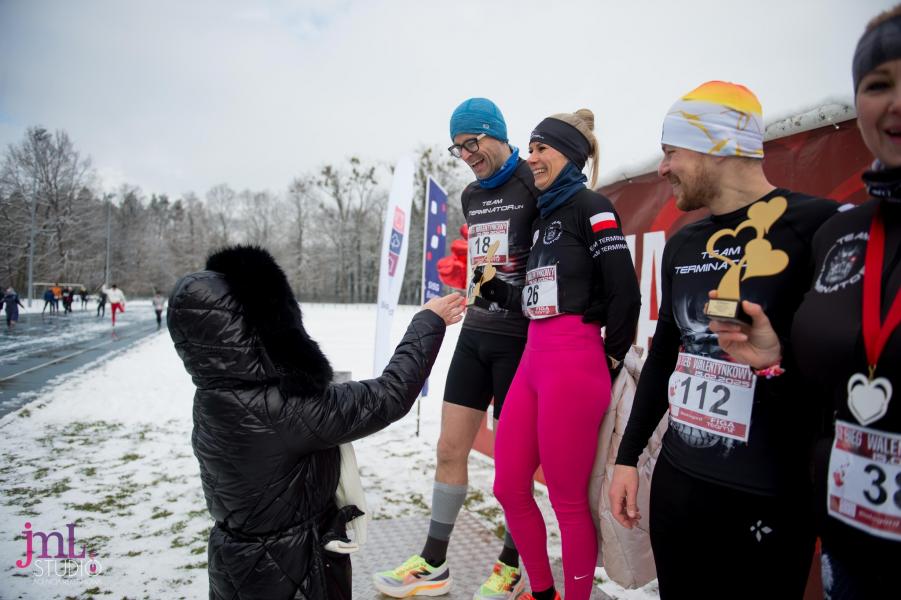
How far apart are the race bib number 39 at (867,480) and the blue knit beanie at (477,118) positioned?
6.77ft

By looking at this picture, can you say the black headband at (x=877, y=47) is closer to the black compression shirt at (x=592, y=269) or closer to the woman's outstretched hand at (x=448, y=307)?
the black compression shirt at (x=592, y=269)

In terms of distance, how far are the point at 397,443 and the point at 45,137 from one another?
3413 centimetres

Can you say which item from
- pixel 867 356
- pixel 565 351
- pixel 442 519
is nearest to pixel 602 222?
pixel 565 351

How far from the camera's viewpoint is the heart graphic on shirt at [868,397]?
87 cm

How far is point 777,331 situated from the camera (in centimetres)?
132

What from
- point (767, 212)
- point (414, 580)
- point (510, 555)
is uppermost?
point (767, 212)

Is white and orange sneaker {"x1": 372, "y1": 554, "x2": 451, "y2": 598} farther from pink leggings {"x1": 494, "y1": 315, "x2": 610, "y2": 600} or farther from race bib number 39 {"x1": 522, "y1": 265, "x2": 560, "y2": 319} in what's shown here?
race bib number 39 {"x1": 522, "y1": 265, "x2": 560, "y2": 319}

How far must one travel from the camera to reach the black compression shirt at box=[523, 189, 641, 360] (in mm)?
2061

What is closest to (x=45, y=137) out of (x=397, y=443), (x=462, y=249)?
(x=397, y=443)

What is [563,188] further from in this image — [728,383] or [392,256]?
[392,256]

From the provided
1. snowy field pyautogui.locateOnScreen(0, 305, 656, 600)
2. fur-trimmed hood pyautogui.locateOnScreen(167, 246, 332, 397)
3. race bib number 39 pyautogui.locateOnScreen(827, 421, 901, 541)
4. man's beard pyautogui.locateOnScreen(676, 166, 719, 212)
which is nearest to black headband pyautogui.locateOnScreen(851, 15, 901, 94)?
man's beard pyautogui.locateOnScreen(676, 166, 719, 212)

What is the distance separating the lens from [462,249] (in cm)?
284

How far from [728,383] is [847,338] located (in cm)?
48

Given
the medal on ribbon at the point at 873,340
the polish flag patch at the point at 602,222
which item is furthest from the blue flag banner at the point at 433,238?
the medal on ribbon at the point at 873,340
